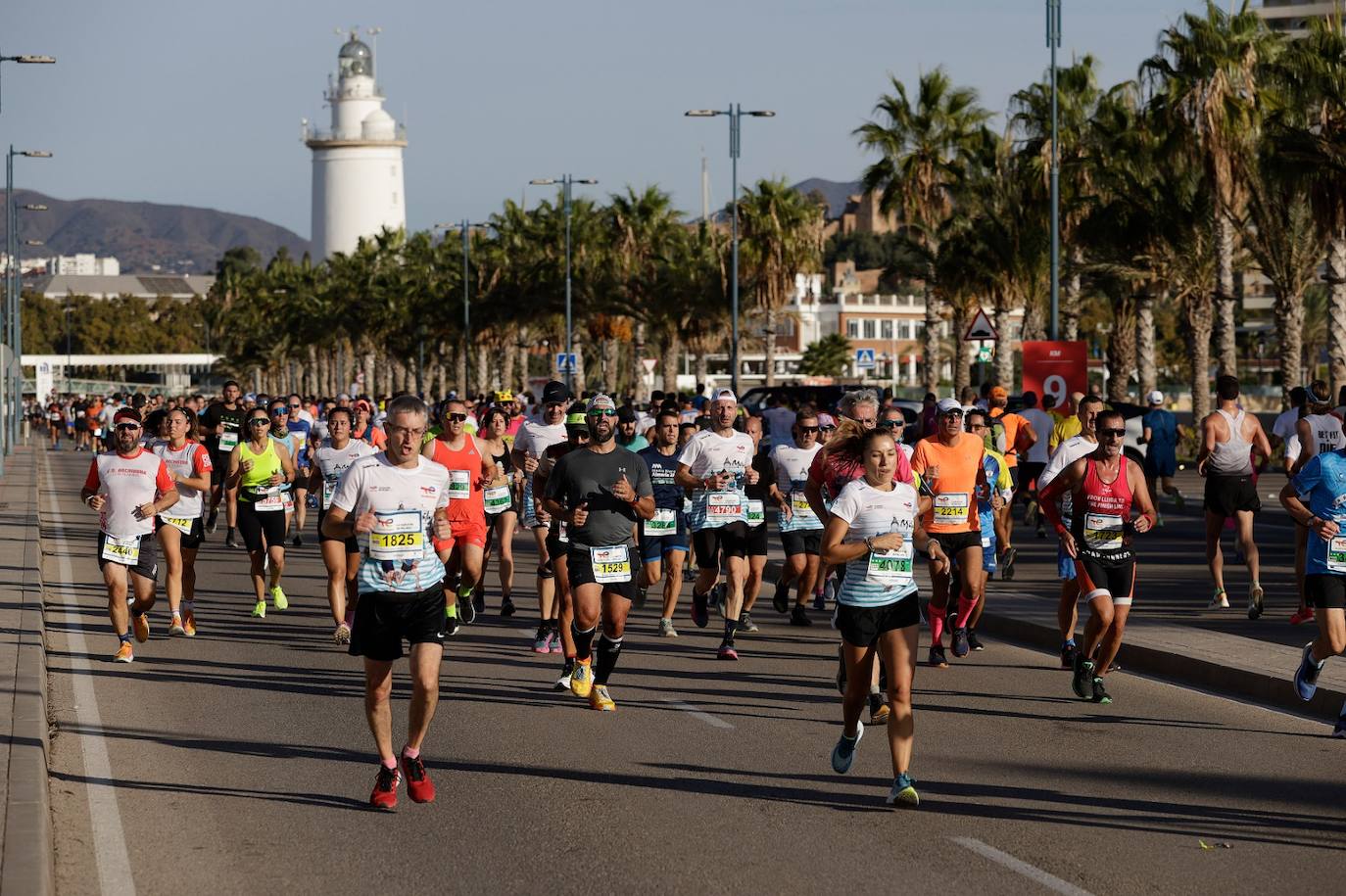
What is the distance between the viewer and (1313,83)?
101 ft

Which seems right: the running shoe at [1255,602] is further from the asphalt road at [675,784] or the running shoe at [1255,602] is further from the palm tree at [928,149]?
the palm tree at [928,149]

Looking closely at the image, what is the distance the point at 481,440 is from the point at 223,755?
6098mm

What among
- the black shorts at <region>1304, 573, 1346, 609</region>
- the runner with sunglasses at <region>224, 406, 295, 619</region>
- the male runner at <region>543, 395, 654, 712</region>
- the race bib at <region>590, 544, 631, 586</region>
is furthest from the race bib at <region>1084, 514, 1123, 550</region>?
the runner with sunglasses at <region>224, 406, 295, 619</region>

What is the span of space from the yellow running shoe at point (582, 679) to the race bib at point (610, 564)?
70 cm

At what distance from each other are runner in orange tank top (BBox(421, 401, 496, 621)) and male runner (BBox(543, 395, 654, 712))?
2787 millimetres

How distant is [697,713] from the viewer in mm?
11039

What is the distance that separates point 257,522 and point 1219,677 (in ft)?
26.1

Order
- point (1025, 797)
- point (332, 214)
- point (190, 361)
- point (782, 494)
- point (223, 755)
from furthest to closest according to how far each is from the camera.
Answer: point (190, 361)
point (332, 214)
point (782, 494)
point (223, 755)
point (1025, 797)

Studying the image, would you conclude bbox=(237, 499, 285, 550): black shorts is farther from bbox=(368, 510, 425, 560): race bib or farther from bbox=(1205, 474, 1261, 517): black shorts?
bbox=(368, 510, 425, 560): race bib

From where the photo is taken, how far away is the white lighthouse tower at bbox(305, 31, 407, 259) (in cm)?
13212

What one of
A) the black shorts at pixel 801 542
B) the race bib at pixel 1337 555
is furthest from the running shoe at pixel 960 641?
the race bib at pixel 1337 555

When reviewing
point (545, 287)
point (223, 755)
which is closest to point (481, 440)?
point (223, 755)

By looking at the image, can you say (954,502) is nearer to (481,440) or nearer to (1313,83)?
(481,440)

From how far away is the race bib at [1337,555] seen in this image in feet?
33.5
